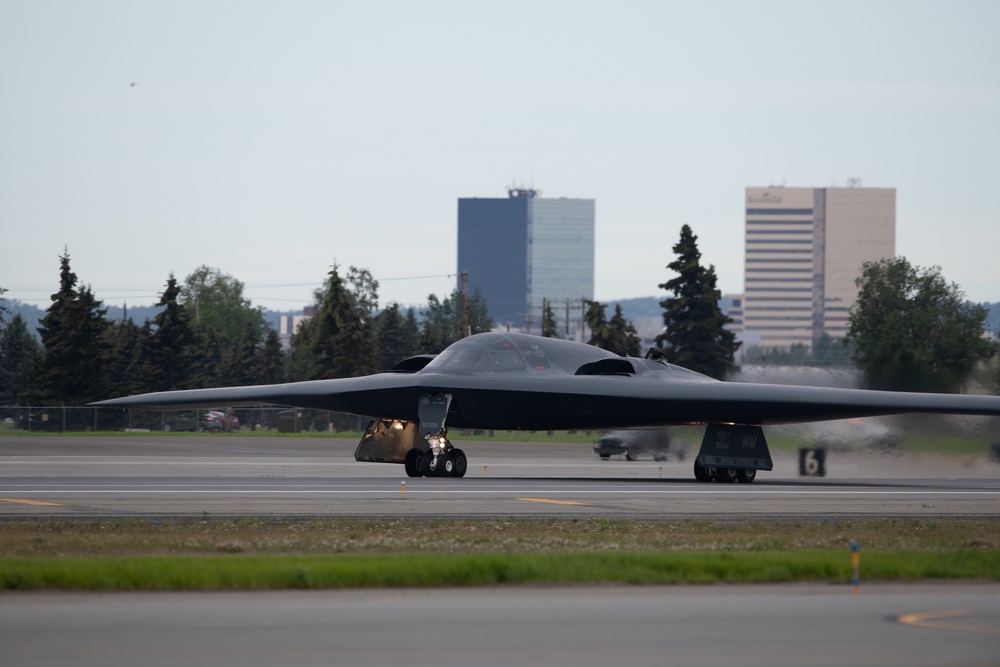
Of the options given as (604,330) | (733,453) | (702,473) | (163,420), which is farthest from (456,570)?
(604,330)

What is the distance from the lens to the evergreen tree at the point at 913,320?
67688 millimetres

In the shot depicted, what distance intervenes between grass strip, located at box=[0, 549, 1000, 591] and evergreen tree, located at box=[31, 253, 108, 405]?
196ft

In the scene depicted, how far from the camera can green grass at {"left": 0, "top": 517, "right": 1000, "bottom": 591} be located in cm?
1258

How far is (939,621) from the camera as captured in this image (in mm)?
10391

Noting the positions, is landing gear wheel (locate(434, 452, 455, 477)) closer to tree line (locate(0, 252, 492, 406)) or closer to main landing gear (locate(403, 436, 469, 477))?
main landing gear (locate(403, 436, 469, 477))

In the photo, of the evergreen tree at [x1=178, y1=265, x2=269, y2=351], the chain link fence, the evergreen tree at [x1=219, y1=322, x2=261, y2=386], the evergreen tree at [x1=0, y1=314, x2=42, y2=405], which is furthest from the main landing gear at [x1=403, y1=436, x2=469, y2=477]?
the evergreen tree at [x1=178, y1=265, x2=269, y2=351]

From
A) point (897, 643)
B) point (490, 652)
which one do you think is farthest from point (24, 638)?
point (897, 643)

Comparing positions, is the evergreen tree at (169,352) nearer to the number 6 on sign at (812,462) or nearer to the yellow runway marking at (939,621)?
the number 6 on sign at (812,462)

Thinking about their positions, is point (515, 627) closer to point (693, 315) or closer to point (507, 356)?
point (507, 356)

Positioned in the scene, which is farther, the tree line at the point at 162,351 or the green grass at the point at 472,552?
the tree line at the point at 162,351

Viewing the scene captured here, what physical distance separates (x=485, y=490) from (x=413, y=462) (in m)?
6.38

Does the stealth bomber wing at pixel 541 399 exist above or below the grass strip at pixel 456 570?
above

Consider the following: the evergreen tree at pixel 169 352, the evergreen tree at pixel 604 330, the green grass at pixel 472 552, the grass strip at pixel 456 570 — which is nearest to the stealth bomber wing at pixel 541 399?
the green grass at pixel 472 552

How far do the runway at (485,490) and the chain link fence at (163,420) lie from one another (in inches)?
1064
